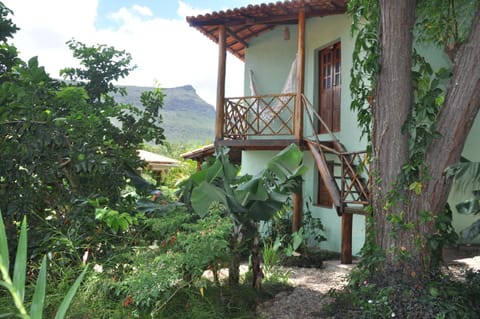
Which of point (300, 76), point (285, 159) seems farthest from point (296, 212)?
point (285, 159)

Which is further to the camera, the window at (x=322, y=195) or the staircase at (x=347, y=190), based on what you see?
the window at (x=322, y=195)

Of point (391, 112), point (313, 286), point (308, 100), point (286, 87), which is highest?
point (286, 87)

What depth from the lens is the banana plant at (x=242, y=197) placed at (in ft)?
16.5

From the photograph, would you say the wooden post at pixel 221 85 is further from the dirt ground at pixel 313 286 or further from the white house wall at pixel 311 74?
the dirt ground at pixel 313 286

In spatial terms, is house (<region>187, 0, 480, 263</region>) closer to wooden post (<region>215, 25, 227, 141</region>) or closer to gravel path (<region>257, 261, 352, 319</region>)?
wooden post (<region>215, 25, 227, 141</region>)

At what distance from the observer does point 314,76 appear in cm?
1039

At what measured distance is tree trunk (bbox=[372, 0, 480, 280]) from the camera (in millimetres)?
4320

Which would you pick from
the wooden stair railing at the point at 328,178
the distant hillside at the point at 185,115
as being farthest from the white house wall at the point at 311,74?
the distant hillside at the point at 185,115

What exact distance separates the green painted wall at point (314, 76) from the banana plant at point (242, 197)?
1.91 meters

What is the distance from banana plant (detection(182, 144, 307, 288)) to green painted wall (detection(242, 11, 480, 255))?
1.91 m

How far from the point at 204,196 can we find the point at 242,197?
2.24ft

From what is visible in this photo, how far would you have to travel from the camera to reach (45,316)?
4.20 metres

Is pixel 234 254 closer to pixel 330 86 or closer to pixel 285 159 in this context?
pixel 285 159

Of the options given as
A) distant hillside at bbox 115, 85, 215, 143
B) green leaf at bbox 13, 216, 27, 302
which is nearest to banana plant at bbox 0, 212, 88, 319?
green leaf at bbox 13, 216, 27, 302
